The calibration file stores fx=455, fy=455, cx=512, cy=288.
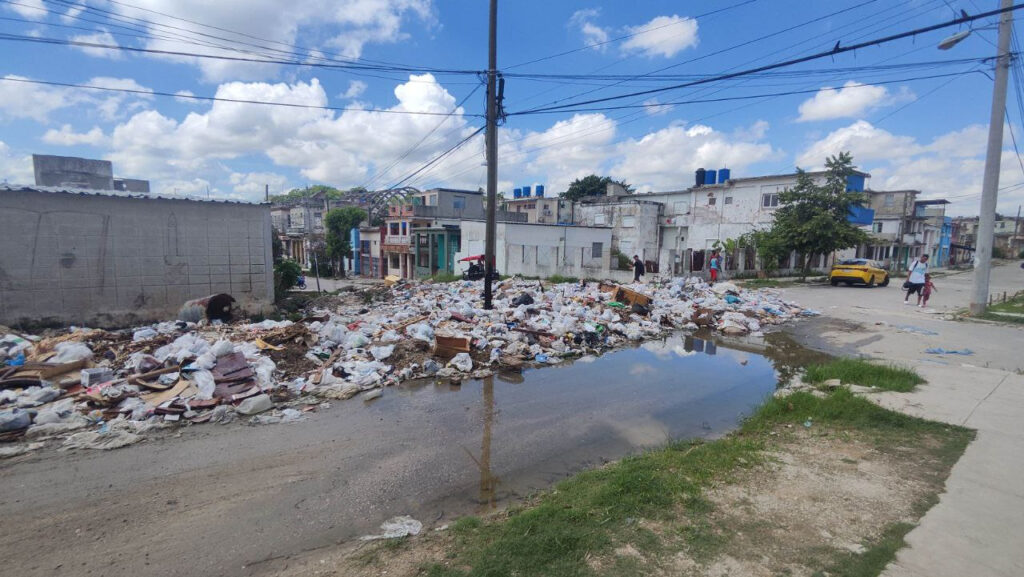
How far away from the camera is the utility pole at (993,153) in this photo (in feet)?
36.9

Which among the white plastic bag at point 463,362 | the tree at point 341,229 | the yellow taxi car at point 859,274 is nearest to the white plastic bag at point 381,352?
the white plastic bag at point 463,362

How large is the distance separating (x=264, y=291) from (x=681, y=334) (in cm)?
1143

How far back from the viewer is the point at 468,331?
31.0 feet

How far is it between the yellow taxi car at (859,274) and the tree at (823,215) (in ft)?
3.57

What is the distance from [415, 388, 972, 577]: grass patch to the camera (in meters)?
2.70

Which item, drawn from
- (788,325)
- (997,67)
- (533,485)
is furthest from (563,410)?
(997,67)

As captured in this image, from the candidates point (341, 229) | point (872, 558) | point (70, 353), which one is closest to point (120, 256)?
point (70, 353)

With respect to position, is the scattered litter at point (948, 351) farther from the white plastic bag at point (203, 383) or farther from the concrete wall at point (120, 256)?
the concrete wall at point (120, 256)

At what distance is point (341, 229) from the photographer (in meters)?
45.8

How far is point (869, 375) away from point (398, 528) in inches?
264

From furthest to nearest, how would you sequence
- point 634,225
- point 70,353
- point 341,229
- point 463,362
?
point 341,229 < point 634,225 < point 463,362 < point 70,353

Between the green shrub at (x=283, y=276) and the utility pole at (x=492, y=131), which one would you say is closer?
the utility pole at (x=492, y=131)

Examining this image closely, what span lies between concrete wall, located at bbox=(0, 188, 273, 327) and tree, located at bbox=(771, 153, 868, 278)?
22.2 m

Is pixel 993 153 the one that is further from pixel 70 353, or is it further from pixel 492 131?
pixel 70 353
